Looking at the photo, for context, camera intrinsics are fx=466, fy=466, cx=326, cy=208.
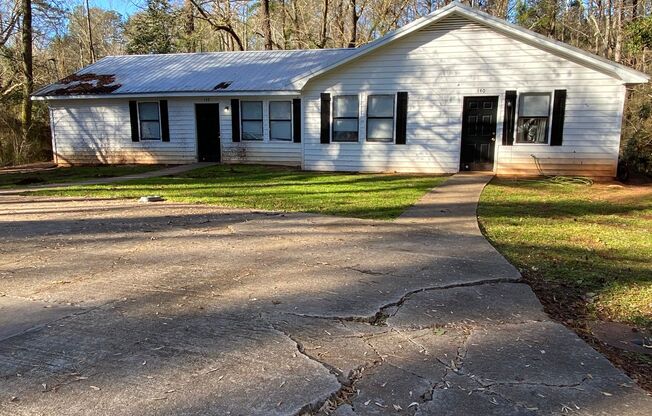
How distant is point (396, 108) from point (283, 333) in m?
12.2

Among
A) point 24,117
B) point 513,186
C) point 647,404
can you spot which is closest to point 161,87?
point 24,117

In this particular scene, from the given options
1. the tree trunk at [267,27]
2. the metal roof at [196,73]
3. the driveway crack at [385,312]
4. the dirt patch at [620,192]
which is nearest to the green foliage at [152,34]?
the tree trunk at [267,27]

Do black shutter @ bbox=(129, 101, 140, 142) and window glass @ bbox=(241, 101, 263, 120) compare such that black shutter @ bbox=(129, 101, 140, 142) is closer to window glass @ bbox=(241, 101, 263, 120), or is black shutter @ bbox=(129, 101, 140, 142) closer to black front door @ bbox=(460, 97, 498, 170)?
window glass @ bbox=(241, 101, 263, 120)

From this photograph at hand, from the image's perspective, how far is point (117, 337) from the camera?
133 inches

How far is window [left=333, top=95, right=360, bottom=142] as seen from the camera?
15.1 metres

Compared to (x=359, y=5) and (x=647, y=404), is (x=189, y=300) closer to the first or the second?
(x=647, y=404)

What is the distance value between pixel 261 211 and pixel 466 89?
8501 millimetres

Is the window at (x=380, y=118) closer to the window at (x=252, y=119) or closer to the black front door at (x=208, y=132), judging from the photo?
the window at (x=252, y=119)

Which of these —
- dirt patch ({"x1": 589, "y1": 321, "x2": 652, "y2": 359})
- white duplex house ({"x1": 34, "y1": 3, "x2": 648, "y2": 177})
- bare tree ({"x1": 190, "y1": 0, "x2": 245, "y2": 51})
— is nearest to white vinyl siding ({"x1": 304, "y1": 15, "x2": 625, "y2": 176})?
white duplex house ({"x1": 34, "y1": 3, "x2": 648, "y2": 177})

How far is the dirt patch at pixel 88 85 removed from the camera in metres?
17.9

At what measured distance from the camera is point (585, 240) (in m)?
6.58

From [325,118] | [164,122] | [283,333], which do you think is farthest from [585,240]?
[164,122]

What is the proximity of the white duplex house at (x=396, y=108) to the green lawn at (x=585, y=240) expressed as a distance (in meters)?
2.85

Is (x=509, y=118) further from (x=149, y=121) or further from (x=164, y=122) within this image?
(x=149, y=121)
